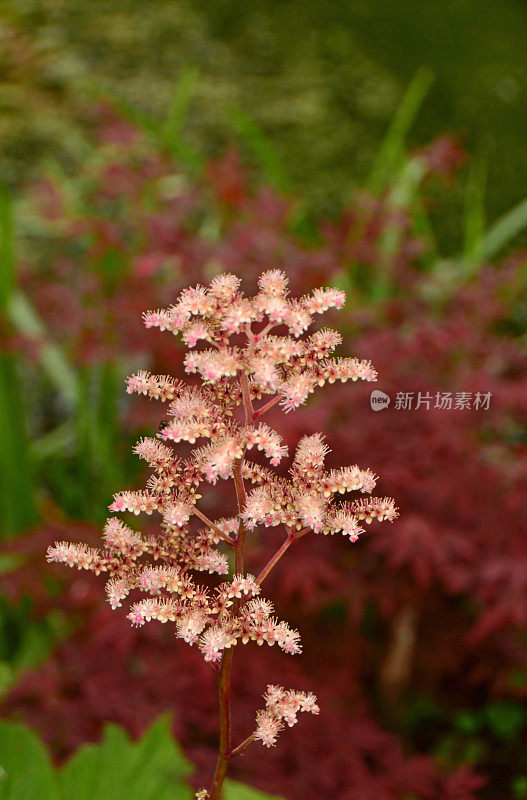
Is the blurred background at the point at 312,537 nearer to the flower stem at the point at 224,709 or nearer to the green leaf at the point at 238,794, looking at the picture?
the green leaf at the point at 238,794

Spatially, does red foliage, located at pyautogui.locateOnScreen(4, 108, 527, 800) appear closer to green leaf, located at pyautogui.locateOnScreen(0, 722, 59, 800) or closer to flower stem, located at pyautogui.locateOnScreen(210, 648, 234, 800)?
green leaf, located at pyautogui.locateOnScreen(0, 722, 59, 800)

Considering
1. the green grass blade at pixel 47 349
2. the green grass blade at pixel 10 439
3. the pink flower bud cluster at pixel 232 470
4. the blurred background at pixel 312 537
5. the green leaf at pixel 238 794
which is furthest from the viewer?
the green grass blade at pixel 47 349

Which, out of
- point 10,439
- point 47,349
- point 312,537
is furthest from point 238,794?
point 47,349

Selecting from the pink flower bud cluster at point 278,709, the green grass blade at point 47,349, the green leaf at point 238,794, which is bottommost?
the pink flower bud cluster at point 278,709

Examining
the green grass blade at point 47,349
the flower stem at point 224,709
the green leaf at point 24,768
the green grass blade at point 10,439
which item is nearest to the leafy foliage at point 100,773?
the green leaf at point 24,768

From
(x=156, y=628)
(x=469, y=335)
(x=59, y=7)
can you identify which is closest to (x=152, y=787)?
(x=156, y=628)
